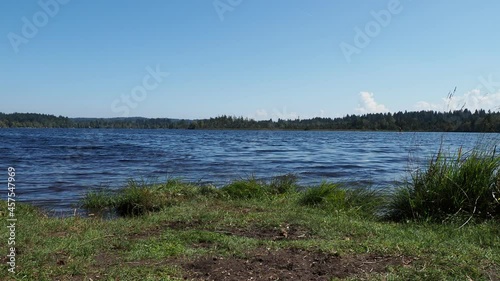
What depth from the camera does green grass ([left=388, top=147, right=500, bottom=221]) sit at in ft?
24.9

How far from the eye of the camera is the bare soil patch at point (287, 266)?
14.5ft

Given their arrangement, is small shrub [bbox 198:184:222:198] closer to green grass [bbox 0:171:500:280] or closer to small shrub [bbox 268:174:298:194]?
green grass [bbox 0:171:500:280]

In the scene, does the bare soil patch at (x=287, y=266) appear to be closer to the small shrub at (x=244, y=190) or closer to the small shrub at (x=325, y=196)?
the small shrub at (x=325, y=196)

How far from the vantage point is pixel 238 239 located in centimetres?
583

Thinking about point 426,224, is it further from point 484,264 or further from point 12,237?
point 12,237

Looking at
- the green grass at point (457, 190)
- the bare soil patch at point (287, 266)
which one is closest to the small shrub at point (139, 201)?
the bare soil patch at point (287, 266)

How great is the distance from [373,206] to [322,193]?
3.75ft

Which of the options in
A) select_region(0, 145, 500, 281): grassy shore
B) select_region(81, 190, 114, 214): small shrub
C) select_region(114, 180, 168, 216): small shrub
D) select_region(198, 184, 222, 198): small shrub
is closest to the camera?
select_region(0, 145, 500, 281): grassy shore

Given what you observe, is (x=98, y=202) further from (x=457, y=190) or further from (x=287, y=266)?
(x=457, y=190)

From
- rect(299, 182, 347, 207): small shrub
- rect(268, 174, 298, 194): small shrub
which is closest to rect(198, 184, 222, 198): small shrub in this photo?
rect(268, 174, 298, 194): small shrub

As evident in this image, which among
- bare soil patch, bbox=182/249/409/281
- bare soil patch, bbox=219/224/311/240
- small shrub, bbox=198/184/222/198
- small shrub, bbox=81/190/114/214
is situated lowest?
small shrub, bbox=81/190/114/214

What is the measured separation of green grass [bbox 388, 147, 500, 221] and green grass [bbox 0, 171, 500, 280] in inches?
14.9

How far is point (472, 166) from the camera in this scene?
307 inches

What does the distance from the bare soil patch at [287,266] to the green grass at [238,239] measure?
0.11 meters
